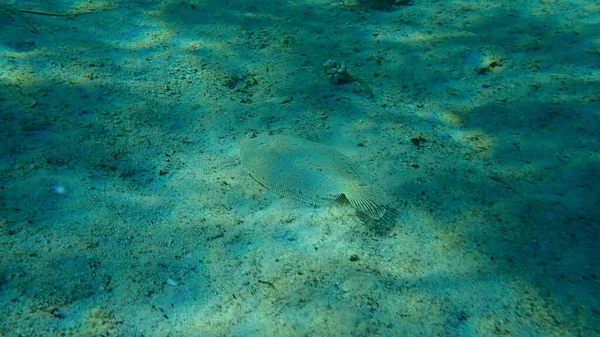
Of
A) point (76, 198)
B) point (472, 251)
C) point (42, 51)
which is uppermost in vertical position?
point (42, 51)

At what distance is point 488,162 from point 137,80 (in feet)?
11.8

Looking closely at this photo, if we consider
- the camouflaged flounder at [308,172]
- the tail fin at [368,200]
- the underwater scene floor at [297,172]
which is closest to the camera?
the underwater scene floor at [297,172]

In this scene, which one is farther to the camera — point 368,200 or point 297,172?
point 297,172

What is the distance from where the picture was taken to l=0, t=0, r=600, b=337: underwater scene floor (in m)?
2.11

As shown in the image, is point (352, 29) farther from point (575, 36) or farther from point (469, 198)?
point (469, 198)

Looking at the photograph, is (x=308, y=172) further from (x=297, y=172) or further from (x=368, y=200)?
(x=368, y=200)

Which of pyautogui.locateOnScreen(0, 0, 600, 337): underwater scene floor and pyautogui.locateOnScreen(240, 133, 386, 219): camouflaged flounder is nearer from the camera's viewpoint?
pyautogui.locateOnScreen(0, 0, 600, 337): underwater scene floor

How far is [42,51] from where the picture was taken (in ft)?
13.1

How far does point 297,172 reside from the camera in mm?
2932

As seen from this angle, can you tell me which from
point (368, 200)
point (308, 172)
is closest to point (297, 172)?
point (308, 172)

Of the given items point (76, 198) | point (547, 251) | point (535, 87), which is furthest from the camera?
point (535, 87)

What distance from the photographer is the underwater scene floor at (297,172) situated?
2109 mm

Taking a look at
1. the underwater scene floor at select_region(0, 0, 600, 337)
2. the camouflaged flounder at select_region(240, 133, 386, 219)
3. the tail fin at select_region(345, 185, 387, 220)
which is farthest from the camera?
the camouflaged flounder at select_region(240, 133, 386, 219)

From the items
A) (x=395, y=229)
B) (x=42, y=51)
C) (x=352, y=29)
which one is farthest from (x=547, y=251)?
(x=42, y=51)
